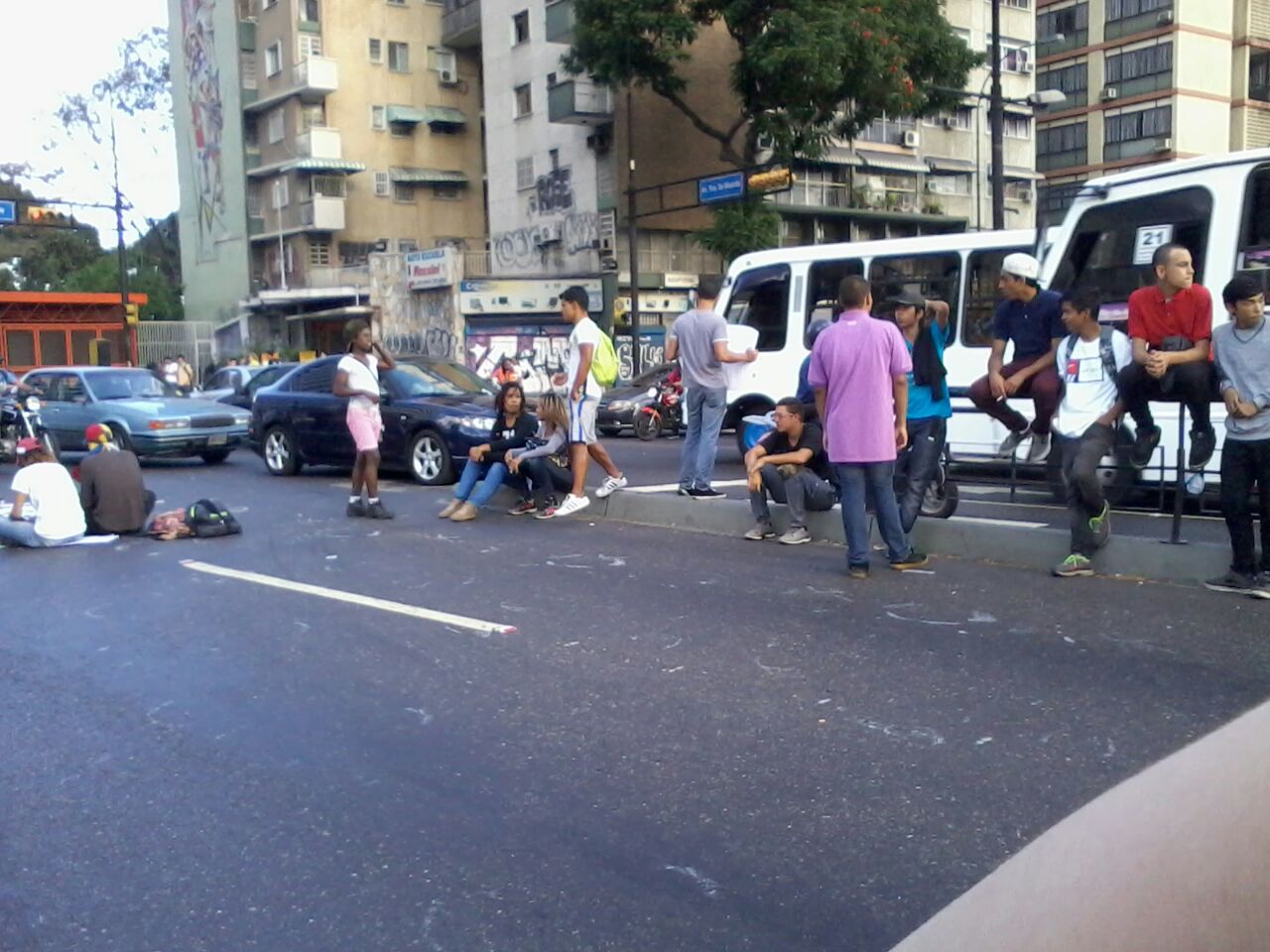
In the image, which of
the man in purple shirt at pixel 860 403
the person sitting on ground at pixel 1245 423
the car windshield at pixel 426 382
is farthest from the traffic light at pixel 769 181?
the person sitting on ground at pixel 1245 423

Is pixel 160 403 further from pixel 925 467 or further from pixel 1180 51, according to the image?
pixel 1180 51

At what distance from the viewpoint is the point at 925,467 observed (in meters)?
8.36

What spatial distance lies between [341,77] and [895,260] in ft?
123

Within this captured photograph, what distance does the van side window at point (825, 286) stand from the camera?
1530 centimetres

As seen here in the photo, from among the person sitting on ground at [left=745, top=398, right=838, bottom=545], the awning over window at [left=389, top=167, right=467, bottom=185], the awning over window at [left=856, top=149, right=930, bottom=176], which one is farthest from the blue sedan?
the awning over window at [left=389, top=167, right=467, bottom=185]

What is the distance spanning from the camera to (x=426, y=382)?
1533 cm

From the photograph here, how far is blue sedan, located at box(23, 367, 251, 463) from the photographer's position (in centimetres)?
1844

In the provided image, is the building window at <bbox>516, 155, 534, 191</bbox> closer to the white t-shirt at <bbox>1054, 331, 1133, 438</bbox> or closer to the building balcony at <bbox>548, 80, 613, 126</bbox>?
the building balcony at <bbox>548, 80, 613, 126</bbox>

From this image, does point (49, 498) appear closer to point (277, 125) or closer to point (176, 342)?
point (277, 125)

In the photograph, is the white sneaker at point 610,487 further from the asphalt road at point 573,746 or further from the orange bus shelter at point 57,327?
the orange bus shelter at point 57,327

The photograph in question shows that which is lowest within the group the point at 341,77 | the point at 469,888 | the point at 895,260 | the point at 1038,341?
the point at 469,888

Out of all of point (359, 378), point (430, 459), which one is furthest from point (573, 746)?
point (430, 459)

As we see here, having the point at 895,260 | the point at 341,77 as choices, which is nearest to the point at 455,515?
the point at 895,260

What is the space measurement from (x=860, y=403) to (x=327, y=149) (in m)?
42.6
